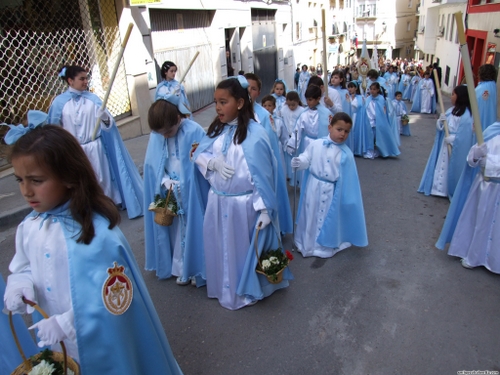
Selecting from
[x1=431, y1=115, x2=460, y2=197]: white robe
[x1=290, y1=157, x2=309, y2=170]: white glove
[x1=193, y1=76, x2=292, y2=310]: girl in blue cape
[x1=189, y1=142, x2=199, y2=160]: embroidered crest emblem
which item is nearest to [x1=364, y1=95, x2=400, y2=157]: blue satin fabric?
[x1=431, y1=115, x2=460, y2=197]: white robe

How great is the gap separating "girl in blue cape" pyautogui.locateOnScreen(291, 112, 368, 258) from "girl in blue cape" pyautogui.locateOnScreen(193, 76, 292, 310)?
3.30 ft

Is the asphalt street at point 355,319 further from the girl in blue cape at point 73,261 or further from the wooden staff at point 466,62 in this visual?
the wooden staff at point 466,62

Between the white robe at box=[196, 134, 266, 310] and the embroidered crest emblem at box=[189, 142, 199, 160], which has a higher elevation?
the embroidered crest emblem at box=[189, 142, 199, 160]

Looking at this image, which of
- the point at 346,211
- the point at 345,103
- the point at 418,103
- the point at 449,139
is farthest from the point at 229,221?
the point at 418,103

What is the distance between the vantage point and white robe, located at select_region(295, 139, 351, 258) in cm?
410

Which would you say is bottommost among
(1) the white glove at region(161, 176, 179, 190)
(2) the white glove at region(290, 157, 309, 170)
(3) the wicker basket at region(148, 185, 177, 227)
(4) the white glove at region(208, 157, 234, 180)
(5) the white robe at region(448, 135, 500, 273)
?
(5) the white robe at region(448, 135, 500, 273)

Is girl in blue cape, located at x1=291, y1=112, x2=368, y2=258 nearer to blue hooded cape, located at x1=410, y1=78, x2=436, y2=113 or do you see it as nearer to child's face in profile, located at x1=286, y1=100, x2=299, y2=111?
child's face in profile, located at x1=286, y1=100, x2=299, y2=111

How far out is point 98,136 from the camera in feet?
17.6

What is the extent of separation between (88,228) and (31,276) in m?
0.42

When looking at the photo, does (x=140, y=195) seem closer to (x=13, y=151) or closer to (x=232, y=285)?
(x=232, y=285)

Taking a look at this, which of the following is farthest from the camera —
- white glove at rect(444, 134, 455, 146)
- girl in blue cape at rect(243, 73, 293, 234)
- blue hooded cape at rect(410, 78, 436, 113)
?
blue hooded cape at rect(410, 78, 436, 113)

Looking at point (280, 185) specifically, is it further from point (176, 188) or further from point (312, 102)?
point (312, 102)

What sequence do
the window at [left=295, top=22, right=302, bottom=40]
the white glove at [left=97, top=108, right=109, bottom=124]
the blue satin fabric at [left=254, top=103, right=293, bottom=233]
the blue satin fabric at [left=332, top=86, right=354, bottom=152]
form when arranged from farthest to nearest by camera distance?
1. the window at [left=295, top=22, right=302, bottom=40]
2. the blue satin fabric at [left=332, top=86, right=354, bottom=152]
3. the white glove at [left=97, top=108, right=109, bottom=124]
4. the blue satin fabric at [left=254, top=103, right=293, bottom=233]

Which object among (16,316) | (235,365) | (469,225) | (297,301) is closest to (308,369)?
(235,365)
